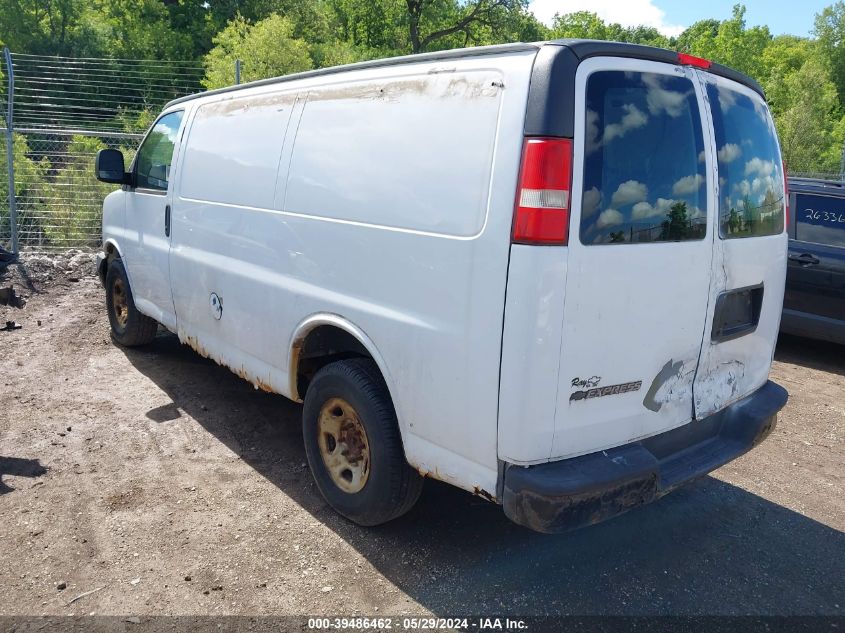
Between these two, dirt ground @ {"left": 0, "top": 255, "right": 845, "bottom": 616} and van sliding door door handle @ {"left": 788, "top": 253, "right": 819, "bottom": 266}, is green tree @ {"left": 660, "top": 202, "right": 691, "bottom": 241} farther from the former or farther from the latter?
van sliding door door handle @ {"left": 788, "top": 253, "right": 819, "bottom": 266}

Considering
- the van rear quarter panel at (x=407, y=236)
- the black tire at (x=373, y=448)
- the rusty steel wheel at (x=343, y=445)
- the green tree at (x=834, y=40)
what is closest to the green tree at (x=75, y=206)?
the van rear quarter panel at (x=407, y=236)

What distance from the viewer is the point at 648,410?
2.90 m

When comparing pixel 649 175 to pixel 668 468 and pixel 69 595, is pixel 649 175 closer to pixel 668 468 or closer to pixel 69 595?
pixel 668 468

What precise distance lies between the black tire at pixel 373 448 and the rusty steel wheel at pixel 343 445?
40 millimetres

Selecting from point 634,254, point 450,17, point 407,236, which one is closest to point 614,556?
point 634,254

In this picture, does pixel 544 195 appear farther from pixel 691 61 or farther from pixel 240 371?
pixel 240 371

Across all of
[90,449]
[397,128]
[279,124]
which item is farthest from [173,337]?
[397,128]

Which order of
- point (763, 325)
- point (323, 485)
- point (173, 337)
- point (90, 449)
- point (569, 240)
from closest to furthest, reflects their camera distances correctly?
point (569, 240)
point (763, 325)
point (323, 485)
point (90, 449)
point (173, 337)

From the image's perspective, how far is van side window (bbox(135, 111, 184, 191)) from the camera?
5.18m

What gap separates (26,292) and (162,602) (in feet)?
22.7

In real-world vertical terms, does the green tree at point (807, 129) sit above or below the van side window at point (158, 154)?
above

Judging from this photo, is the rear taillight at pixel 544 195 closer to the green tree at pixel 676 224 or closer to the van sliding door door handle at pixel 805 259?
the green tree at pixel 676 224

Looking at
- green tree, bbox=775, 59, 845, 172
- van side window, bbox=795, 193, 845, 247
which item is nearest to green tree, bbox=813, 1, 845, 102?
green tree, bbox=775, 59, 845, 172

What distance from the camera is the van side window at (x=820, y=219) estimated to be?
6.62 metres
